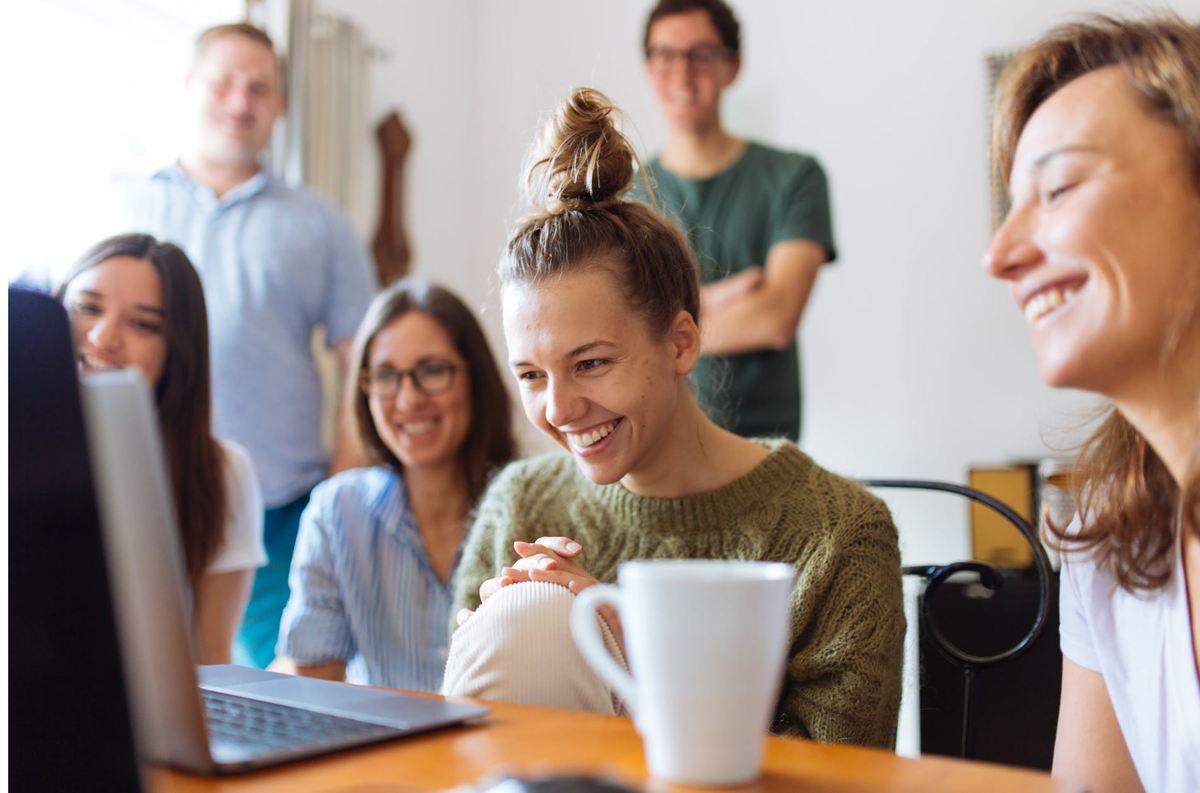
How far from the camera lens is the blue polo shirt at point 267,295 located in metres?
2.72

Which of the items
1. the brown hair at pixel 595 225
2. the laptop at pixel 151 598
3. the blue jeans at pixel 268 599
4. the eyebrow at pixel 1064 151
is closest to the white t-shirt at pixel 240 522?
the blue jeans at pixel 268 599

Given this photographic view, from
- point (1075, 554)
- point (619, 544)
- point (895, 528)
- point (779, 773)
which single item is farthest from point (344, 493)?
point (779, 773)

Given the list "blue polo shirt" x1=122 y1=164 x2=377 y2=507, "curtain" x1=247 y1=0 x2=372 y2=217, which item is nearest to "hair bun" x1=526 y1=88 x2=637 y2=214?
"blue polo shirt" x1=122 y1=164 x2=377 y2=507

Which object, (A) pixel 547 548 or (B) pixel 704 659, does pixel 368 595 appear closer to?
(A) pixel 547 548

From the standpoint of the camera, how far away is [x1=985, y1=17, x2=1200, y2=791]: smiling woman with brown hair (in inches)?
31.2

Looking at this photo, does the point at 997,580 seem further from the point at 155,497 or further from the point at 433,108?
the point at 433,108

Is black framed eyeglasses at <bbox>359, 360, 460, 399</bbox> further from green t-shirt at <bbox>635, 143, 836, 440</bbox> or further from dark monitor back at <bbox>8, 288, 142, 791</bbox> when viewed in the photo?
dark monitor back at <bbox>8, 288, 142, 791</bbox>

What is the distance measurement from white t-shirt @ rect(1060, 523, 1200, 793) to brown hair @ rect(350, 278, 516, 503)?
47.2 inches

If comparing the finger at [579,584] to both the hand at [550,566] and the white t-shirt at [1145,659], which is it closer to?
the hand at [550,566]

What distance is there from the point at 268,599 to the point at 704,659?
2.10 metres

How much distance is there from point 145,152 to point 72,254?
1.62 feet

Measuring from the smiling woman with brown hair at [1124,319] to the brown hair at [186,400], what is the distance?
4.36 ft

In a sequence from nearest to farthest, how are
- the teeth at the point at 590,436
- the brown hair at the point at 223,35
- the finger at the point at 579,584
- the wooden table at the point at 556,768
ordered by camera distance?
the wooden table at the point at 556,768
the finger at the point at 579,584
the teeth at the point at 590,436
the brown hair at the point at 223,35

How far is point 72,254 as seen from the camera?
2875 millimetres
